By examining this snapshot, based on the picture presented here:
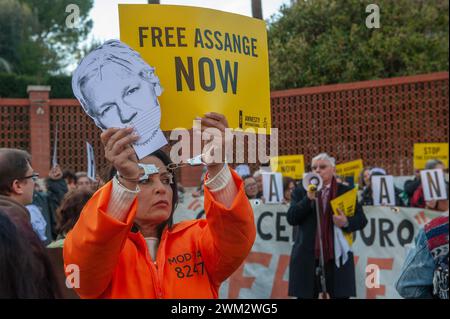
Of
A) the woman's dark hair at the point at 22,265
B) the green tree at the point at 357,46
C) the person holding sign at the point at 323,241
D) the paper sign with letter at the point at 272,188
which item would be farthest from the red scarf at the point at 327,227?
the green tree at the point at 357,46

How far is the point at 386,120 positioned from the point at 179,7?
12.1 meters

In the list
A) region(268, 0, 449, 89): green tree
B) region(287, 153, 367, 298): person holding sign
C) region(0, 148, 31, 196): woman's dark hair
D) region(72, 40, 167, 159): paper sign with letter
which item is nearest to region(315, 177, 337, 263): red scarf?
region(287, 153, 367, 298): person holding sign

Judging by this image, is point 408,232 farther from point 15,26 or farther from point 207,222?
point 15,26

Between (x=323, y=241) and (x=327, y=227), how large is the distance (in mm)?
147

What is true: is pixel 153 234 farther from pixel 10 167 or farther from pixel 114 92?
pixel 10 167

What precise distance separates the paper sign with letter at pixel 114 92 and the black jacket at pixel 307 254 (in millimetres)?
5008

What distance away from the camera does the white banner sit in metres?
9.36

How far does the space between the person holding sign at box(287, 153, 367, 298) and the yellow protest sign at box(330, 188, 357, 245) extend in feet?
0.14

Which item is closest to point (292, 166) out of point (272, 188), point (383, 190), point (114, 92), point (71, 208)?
A: point (272, 188)

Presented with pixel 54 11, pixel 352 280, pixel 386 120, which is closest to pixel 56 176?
pixel 352 280

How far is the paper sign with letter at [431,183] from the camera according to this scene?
9.98 metres

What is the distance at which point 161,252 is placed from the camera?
308cm

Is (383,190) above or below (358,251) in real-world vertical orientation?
above
